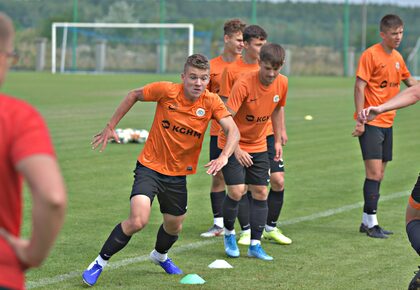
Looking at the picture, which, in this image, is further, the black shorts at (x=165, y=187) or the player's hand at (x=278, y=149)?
the player's hand at (x=278, y=149)

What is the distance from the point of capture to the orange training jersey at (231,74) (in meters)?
9.29

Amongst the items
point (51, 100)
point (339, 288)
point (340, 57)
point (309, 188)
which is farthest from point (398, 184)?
point (340, 57)

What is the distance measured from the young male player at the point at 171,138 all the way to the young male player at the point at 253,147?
965mm

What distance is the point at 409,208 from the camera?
20.4 feet

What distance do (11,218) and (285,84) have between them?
5.47 metres

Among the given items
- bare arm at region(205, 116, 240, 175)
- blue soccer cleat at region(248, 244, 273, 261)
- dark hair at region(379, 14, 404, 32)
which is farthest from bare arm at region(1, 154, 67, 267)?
dark hair at region(379, 14, 404, 32)

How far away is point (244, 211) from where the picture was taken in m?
9.01

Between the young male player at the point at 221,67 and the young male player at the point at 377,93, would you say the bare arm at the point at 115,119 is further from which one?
the young male player at the point at 377,93

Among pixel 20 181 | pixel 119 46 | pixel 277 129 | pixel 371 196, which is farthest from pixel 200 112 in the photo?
pixel 119 46

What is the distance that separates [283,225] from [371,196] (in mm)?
974

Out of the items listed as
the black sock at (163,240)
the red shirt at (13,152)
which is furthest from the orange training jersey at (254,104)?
the red shirt at (13,152)

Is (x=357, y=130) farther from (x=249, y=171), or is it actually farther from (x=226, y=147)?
(x=226, y=147)

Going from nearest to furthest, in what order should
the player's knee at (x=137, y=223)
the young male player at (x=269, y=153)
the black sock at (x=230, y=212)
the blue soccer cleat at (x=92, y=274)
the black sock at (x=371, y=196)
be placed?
the player's knee at (x=137, y=223) < the blue soccer cleat at (x=92, y=274) < the black sock at (x=230, y=212) < the young male player at (x=269, y=153) < the black sock at (x=371, y=196)

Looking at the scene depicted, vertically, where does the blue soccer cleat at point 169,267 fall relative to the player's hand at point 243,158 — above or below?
below
